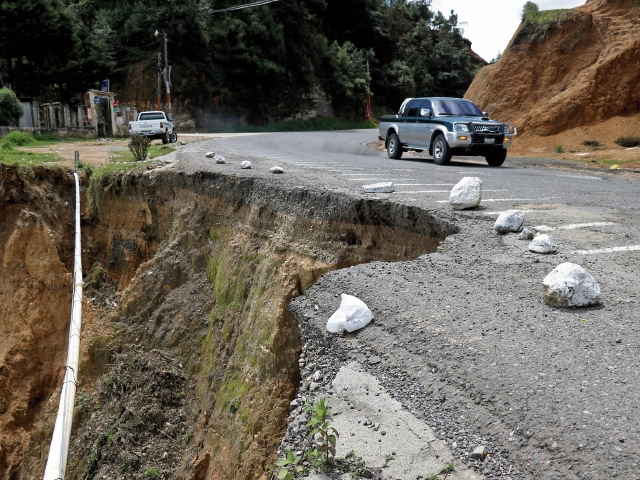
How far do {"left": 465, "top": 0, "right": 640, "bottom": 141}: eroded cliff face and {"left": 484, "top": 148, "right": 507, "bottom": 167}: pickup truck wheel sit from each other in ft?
19.5

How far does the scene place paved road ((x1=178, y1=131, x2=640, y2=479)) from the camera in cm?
293

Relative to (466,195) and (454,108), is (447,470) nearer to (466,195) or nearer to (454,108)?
(466,195)

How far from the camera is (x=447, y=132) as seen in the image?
15.4 metres

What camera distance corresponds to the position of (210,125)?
46.6 metres

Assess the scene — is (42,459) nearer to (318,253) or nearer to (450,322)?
(318,253)

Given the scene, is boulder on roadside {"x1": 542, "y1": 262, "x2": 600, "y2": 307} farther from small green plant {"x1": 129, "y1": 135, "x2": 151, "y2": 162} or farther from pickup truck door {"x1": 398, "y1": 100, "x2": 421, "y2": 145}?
small green plant {"x1": 129, "y1": 135, "x2": 151, "y2": 162}

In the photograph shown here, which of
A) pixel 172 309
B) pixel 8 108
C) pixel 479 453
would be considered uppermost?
pixel 8 108

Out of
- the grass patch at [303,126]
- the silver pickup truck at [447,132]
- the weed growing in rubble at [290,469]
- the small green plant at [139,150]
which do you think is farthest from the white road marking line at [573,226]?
the grass patch at [303,126]

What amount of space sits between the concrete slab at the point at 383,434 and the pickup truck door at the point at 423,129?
43.3 ft

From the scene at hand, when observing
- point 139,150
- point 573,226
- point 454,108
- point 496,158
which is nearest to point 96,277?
point 139,150

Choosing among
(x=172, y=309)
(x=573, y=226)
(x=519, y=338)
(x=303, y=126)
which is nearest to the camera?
(x=519, y=338)

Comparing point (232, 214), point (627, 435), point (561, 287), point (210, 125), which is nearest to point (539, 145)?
point (232, 214)

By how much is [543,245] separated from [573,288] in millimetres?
1268

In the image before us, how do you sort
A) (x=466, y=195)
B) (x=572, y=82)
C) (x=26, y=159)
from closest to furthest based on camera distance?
(x=466, y=195) < (x=26, y=159) < (x=572, y=82)
